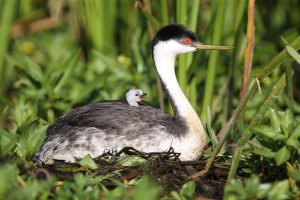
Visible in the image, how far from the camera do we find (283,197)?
15.1 feet

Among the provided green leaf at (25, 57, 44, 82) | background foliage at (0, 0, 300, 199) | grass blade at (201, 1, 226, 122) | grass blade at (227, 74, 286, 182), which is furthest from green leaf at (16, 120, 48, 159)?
grass blade at (201, 1, 226, 122)

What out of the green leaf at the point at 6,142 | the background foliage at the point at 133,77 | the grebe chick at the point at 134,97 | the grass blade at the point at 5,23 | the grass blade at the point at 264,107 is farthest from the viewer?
the grass blade at the point at 5,23

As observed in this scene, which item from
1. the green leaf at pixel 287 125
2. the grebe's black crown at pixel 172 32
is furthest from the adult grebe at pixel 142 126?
the green leaf at pixel 287 125

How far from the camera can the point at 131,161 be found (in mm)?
5668

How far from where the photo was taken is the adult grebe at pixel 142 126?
6.16 m

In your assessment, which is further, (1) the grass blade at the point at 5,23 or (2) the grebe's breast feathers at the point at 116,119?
(1) the grass blade at the point at 5,23

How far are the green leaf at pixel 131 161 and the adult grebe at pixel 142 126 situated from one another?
0.39 metres

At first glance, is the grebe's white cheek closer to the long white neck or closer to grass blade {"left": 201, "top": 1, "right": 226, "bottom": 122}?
the long white neck

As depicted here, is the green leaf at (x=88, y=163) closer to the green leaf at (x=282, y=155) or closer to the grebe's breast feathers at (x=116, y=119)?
the grebe's breast feathers at (x=116, y=119)

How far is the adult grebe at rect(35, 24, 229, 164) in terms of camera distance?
6.16 meters

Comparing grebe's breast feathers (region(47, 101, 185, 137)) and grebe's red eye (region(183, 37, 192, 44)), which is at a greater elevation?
grebe's red eye (region(183, 37, 192, 44))

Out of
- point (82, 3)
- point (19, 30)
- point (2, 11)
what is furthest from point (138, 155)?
point (19, 30)

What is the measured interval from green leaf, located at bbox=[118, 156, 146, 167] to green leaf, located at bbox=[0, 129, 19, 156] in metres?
0.73

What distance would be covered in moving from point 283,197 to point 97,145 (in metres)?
1.88
